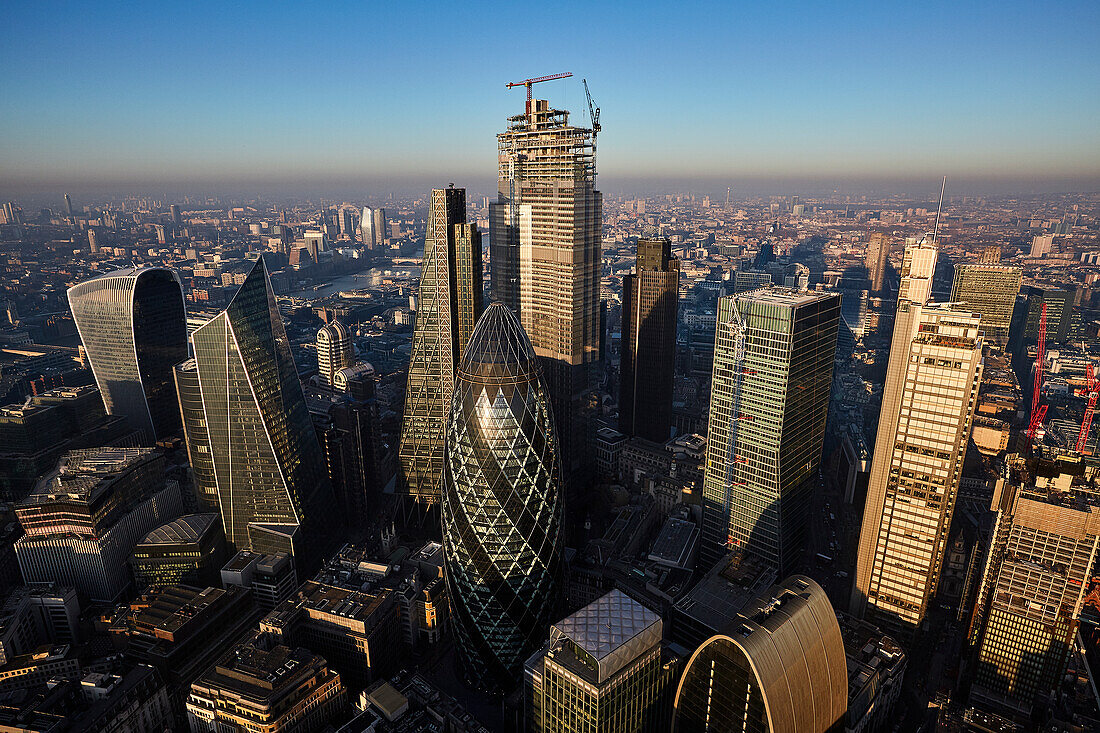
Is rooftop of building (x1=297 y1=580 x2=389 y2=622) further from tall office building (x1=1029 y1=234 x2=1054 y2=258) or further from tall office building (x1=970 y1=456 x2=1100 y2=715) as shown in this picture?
tall office building (x1=1029 y1=234 x2=1054 y2=258)

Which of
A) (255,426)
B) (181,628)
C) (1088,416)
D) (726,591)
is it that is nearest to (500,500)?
(726,591)

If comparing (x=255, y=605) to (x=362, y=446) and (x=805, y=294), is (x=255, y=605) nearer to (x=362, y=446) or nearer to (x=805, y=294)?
(x=362, y=446)

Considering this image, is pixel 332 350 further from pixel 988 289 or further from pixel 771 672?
pixel 988 289

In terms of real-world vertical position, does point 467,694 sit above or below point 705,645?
below

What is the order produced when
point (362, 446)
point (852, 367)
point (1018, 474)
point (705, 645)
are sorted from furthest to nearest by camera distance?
1. point (852, 367)
2. point (362, 446)
3. point (1018, 474)
4. point (705, 645)

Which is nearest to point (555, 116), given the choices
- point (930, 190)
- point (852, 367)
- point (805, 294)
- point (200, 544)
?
point (805, 294)

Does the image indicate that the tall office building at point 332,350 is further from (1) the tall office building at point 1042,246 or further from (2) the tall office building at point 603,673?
(1) the tall office building at point 1042,246
